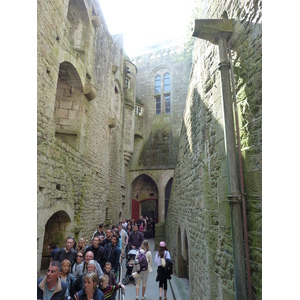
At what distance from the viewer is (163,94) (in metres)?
20.6

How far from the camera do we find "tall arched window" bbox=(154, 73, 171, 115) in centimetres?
2031

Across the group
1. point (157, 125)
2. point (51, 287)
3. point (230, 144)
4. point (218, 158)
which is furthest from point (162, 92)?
point (51, 287)

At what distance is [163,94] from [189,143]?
15.8 meters

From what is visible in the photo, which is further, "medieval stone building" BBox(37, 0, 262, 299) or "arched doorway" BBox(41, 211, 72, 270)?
"arched doorway" BBox(41, 211, 72, 270)

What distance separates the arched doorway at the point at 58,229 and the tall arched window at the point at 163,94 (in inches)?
582

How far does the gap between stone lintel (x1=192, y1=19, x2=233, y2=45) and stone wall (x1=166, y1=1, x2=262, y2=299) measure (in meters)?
0.09

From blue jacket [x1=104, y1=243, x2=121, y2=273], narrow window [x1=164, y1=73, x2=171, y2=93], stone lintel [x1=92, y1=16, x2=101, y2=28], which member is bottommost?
blue jacket [x1=104, y1=243, x2=121, y2=273]

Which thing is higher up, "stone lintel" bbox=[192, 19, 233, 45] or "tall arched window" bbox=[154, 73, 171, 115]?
"tall arched window" bbox=[154, 73, 171, 115]

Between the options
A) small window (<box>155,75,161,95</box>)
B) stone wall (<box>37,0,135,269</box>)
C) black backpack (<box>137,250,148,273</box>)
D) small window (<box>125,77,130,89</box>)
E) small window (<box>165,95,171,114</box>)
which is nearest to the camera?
black backpack (<box>137,250,148,273</box>)

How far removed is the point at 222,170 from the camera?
10.1ft

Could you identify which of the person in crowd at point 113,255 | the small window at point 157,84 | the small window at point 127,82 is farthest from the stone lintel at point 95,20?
the small window at point 157,84

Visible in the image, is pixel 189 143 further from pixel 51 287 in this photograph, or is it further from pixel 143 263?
pixel 51 287

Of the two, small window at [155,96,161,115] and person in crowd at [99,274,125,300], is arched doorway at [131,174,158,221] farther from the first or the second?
person in crowd at [99,274,125,300]

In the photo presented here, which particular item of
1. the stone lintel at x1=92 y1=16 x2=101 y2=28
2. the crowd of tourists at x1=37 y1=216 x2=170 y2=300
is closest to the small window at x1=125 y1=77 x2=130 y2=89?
the stone lintel at x1=92 y1=16 x2=101 y2=28
